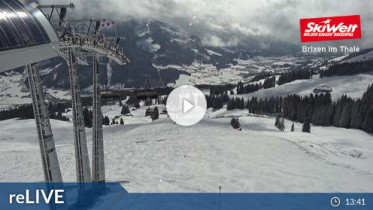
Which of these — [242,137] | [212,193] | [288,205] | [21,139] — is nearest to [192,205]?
[212,193]

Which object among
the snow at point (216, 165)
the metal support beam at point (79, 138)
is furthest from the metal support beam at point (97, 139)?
the snow at point (216, 165)

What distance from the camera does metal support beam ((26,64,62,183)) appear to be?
17562mm

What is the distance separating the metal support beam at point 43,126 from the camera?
17562 millimetres

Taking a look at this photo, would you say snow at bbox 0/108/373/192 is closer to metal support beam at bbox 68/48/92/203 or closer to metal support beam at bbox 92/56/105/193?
metal support beam at bbox 92/56/105/193

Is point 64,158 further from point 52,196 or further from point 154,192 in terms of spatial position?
point 52,196

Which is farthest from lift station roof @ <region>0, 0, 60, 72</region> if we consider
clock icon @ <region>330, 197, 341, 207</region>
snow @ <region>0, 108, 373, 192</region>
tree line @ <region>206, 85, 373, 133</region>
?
tree line @ <region>206, 85, 373, 133</region>

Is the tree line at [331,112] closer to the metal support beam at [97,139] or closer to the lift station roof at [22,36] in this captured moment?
the metal support beam at [97,139]

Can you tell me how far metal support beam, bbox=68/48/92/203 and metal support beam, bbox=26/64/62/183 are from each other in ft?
13.7

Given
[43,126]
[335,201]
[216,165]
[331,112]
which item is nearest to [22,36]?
[43,126]

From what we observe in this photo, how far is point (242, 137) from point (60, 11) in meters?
47.3

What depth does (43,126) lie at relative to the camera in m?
18.3

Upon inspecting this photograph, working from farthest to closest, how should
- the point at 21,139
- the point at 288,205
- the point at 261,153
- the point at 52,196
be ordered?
1. the point at 21,139
2. the point at 261,153
3. the point at 288,205
4. the point at 52,196

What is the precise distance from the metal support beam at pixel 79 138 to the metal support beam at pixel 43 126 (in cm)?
418

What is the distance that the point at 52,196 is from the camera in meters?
19.0
